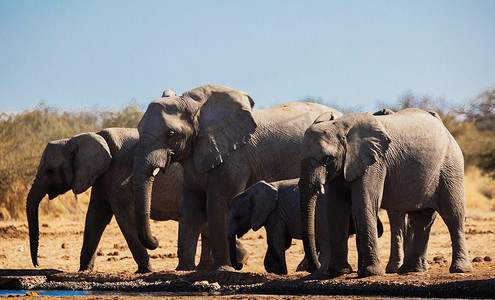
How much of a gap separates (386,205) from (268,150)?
5.88ft

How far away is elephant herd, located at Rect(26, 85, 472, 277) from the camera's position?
8.02 metres

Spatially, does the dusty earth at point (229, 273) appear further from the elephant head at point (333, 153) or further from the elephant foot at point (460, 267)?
the elephant head at point (333, 153)

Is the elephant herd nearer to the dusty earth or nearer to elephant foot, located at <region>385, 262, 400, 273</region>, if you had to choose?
elephant foot, located at <region>385, 262, 400, 273</region>

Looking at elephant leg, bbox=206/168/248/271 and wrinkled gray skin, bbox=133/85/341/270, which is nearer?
wrinkled gray skin, bbox=133/85/341/270

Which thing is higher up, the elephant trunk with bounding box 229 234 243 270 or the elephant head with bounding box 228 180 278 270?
the elephant head with bounding box 228 180 278 270

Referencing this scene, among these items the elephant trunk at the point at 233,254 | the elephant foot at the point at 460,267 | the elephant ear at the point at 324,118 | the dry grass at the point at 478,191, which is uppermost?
the dry grass at the point at 478,191

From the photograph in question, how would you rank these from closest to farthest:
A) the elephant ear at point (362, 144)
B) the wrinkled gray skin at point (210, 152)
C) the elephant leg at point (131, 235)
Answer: the elephant ear at point (362, 144), the wrinkled gray skin at point (210, 152), the elephant leg at point (131, 235)

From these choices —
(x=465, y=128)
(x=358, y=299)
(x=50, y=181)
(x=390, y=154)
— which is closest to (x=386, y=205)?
(x=390, y=154)

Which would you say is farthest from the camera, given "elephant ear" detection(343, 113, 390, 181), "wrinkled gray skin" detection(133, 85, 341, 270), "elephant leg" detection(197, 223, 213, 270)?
"elephant leg" detection(197, 223, 213, 270)

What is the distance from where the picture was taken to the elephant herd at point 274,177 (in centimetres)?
802

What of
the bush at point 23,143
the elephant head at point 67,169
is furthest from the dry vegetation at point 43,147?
the elephant head at point 67,169

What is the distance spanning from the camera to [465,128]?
113 ft

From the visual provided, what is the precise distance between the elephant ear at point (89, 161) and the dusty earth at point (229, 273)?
1.12 m

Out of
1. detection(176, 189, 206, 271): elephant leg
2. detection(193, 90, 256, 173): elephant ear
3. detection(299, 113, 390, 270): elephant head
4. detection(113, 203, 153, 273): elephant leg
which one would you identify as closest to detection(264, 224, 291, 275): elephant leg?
detection(176, 189, 206, 271): elephant leg
